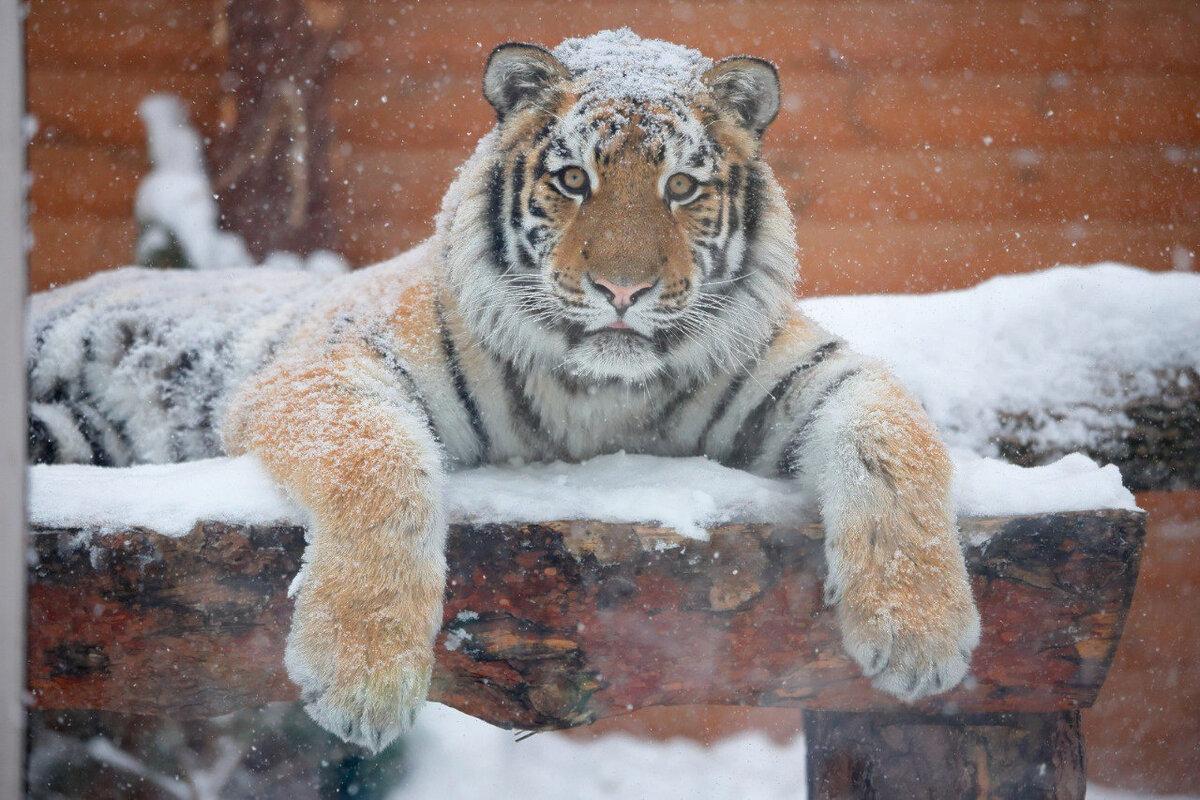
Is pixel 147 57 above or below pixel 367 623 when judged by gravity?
above

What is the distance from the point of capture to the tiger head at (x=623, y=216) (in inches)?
42.3

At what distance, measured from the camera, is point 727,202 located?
3.89 feet

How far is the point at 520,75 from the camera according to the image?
1.17m

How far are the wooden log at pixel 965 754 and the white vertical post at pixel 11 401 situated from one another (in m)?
0.89

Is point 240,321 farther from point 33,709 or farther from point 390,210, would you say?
point 33,709

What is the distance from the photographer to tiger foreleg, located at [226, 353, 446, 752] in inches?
32.5

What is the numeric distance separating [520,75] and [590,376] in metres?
0.40

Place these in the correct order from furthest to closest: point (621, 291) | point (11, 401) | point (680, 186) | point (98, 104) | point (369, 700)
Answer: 1. point (98, 104)
2. point (680, 186)
3. point (621, 291)
4. point (11, 401)
5. point (369, 700)

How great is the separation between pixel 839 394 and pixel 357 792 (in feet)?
3.88

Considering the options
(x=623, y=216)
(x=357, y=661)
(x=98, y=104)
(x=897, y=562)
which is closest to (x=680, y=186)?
(x=623, y=216)

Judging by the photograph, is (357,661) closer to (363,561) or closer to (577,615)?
(363,561)

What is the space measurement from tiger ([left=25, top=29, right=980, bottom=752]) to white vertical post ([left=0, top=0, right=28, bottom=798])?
0.79ft

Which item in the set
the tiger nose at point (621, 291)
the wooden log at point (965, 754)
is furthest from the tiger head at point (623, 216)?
the wooden log at point (965, 754)

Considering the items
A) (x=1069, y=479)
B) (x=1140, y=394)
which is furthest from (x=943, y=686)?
(x=1140, y=394)
